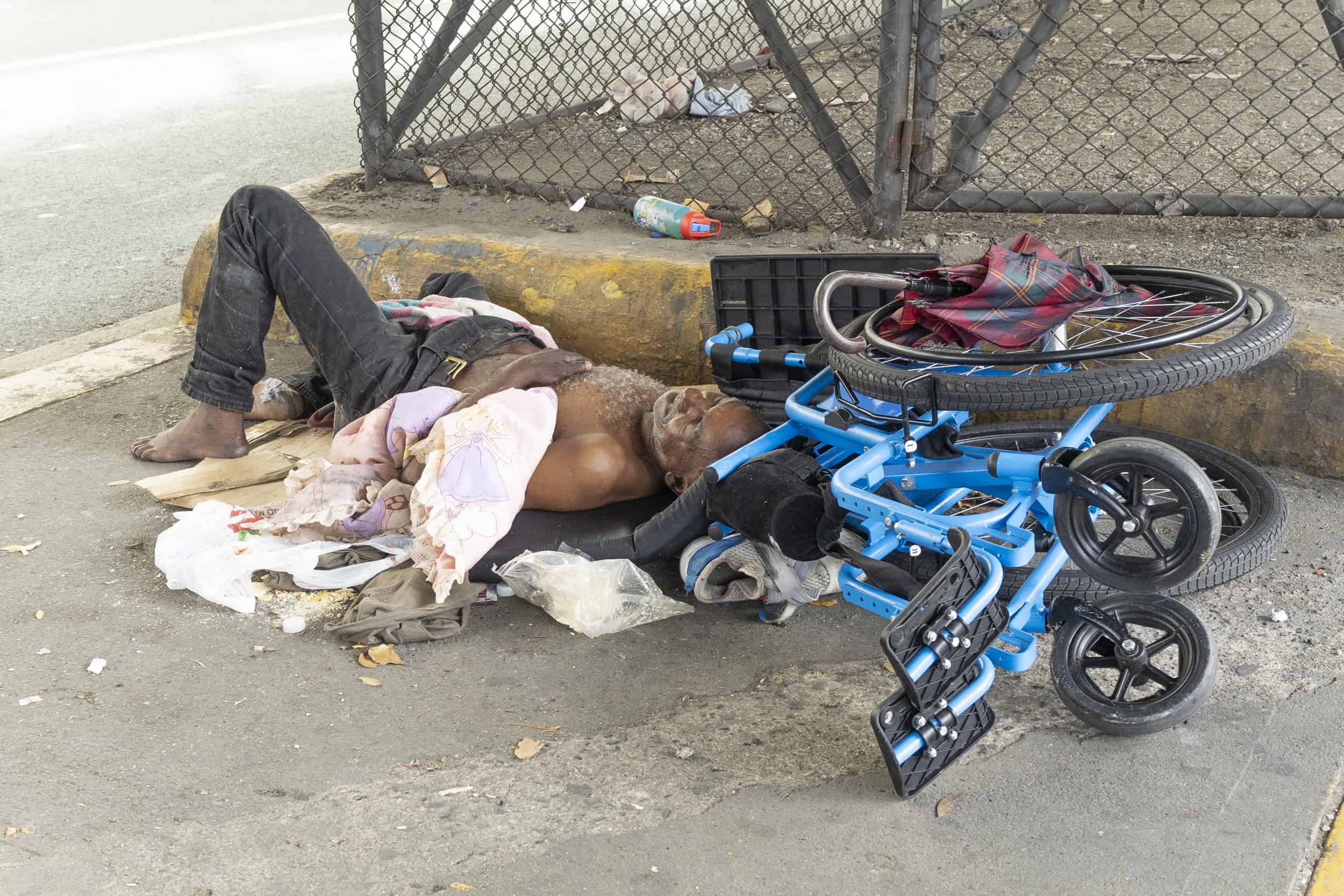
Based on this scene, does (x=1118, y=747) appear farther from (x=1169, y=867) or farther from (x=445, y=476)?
(x=445, y=476)

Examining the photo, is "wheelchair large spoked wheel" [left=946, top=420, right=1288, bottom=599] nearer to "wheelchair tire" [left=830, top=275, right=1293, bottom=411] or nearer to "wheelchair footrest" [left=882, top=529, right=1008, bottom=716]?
"wheelchair tire" [left=830, top=275, right=1293, bottom=411]

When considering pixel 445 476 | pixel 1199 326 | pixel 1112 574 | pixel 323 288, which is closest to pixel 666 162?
pixel 323 288

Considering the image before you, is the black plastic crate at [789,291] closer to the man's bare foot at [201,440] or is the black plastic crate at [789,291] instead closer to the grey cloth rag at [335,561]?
the grey cloth rag at [335,561]

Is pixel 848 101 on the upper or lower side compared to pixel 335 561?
upper

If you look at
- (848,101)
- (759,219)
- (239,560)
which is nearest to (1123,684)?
(239,560)

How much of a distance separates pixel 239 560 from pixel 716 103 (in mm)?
3999

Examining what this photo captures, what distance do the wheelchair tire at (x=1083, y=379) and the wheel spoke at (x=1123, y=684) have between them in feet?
1.91

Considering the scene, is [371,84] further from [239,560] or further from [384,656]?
[384,656]

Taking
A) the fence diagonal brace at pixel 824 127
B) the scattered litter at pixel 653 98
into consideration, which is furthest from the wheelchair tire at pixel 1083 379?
the scattered litter at pixel 653 98

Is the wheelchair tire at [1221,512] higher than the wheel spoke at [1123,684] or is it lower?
higher

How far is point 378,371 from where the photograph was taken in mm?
3578

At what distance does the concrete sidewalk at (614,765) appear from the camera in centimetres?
214

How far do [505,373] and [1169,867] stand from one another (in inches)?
87.5

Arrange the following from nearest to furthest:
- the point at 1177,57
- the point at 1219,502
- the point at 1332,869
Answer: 1. the point at 1332,869
2. the point at 1219,502
3. the point at 1177,57
